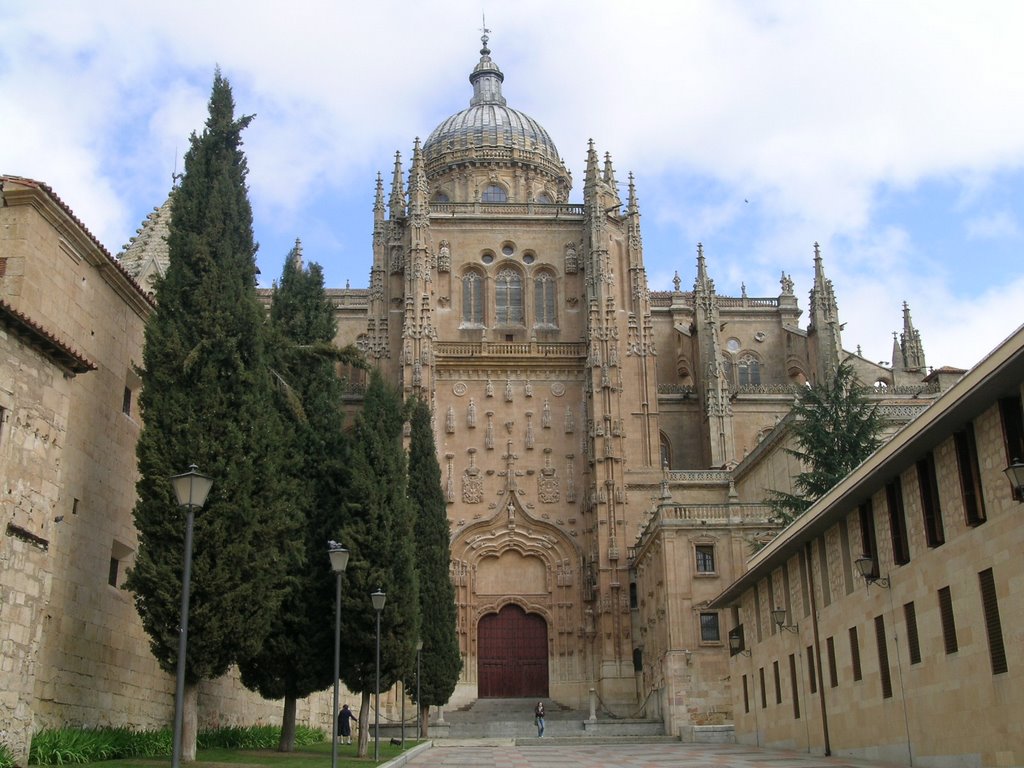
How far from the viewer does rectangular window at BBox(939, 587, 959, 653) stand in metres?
17.4

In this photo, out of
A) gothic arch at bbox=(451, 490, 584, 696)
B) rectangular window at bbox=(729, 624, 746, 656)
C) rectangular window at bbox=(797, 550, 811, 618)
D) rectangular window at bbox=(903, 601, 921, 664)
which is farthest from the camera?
gothic arch at bbox=(451, 490, 584, 696)

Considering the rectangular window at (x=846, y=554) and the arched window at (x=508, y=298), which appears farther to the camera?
the arched window at (x=508, y=298)

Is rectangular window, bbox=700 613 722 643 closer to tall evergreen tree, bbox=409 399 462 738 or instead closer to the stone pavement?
the stone pavement

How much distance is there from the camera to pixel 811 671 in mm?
25016

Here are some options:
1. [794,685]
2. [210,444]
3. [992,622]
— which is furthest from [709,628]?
[210,444]

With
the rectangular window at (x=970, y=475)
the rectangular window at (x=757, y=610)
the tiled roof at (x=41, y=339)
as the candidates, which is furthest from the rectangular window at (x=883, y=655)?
the tiled roof at (x=41, y=339)

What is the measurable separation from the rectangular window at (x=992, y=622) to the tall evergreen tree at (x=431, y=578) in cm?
2184

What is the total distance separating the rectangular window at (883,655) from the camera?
2019 cm

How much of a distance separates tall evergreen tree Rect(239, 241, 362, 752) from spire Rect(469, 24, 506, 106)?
3996 centimetres

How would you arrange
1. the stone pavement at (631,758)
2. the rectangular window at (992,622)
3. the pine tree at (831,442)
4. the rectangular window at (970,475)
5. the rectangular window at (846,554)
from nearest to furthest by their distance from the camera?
the rectangular window at (992,622) → the rectangular window at (970,475) → the stone pavement at (631,758) → the rectangular window at (846,554) → the pine tree at (831,442)

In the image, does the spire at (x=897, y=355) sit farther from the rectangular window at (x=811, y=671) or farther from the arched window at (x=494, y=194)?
the rectangular window at (x=811, y=671)

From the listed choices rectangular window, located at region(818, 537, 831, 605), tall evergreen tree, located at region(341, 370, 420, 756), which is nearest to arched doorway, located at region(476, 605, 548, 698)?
tall evergreen tree, located at region(341, 370, 420, 756)

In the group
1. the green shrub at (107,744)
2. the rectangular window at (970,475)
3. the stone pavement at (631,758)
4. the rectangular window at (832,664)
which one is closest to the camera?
the rectangular window at (970,475)

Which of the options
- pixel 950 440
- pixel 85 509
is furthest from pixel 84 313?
pixel 950 440
